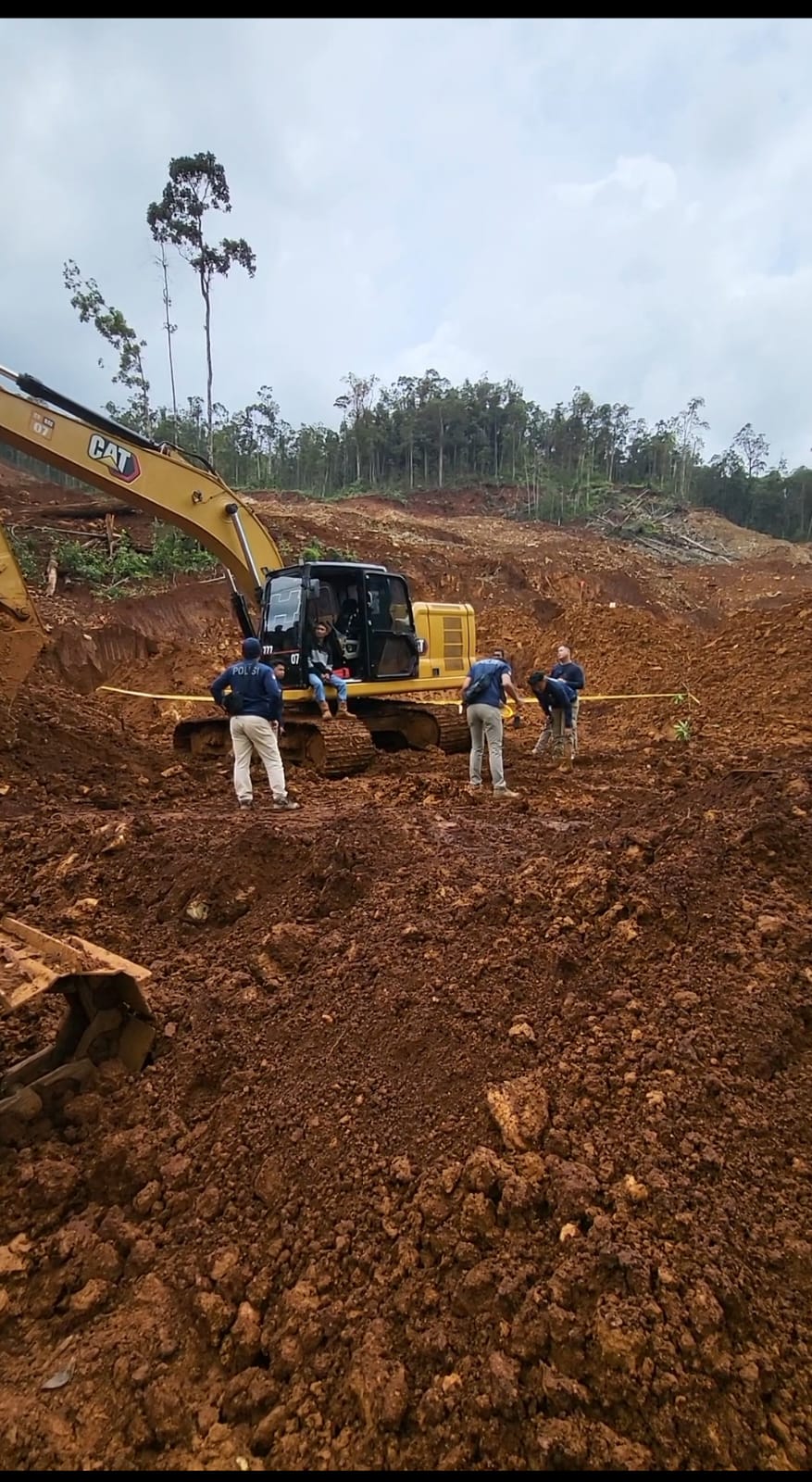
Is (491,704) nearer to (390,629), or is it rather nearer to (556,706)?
(556,706)

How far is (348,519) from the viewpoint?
28.6m

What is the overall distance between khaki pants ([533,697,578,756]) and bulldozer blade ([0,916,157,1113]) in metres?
7.43

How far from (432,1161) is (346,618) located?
7.74m

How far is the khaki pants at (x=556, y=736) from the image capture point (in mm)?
9836

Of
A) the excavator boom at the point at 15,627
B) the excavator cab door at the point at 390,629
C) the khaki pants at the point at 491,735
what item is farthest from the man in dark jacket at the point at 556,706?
the excavator boom at the point at 15,627

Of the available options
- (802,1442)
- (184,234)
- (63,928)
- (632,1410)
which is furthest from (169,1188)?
(184,234)

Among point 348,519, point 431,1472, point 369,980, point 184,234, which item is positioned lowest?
point 431,1472

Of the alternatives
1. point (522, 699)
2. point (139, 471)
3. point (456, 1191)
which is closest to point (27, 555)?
point (139, 471)

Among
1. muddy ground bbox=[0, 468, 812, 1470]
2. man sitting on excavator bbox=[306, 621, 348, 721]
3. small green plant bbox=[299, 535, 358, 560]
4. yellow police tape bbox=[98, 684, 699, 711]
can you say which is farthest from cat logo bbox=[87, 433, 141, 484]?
small green plant bbox=[299, 535, 358, 560]

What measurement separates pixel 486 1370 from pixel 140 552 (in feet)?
62.9

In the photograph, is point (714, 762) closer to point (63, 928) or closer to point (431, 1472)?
point (63, 928)

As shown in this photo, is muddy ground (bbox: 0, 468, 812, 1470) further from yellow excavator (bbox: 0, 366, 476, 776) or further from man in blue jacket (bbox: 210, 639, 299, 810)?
yellow excavator (bbox: 0, 366, 476, 776)

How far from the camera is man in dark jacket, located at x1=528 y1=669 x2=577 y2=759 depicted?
30.9ft

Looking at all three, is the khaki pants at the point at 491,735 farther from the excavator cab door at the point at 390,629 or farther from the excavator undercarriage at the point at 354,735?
the excavator cab door at the point at 390,629
